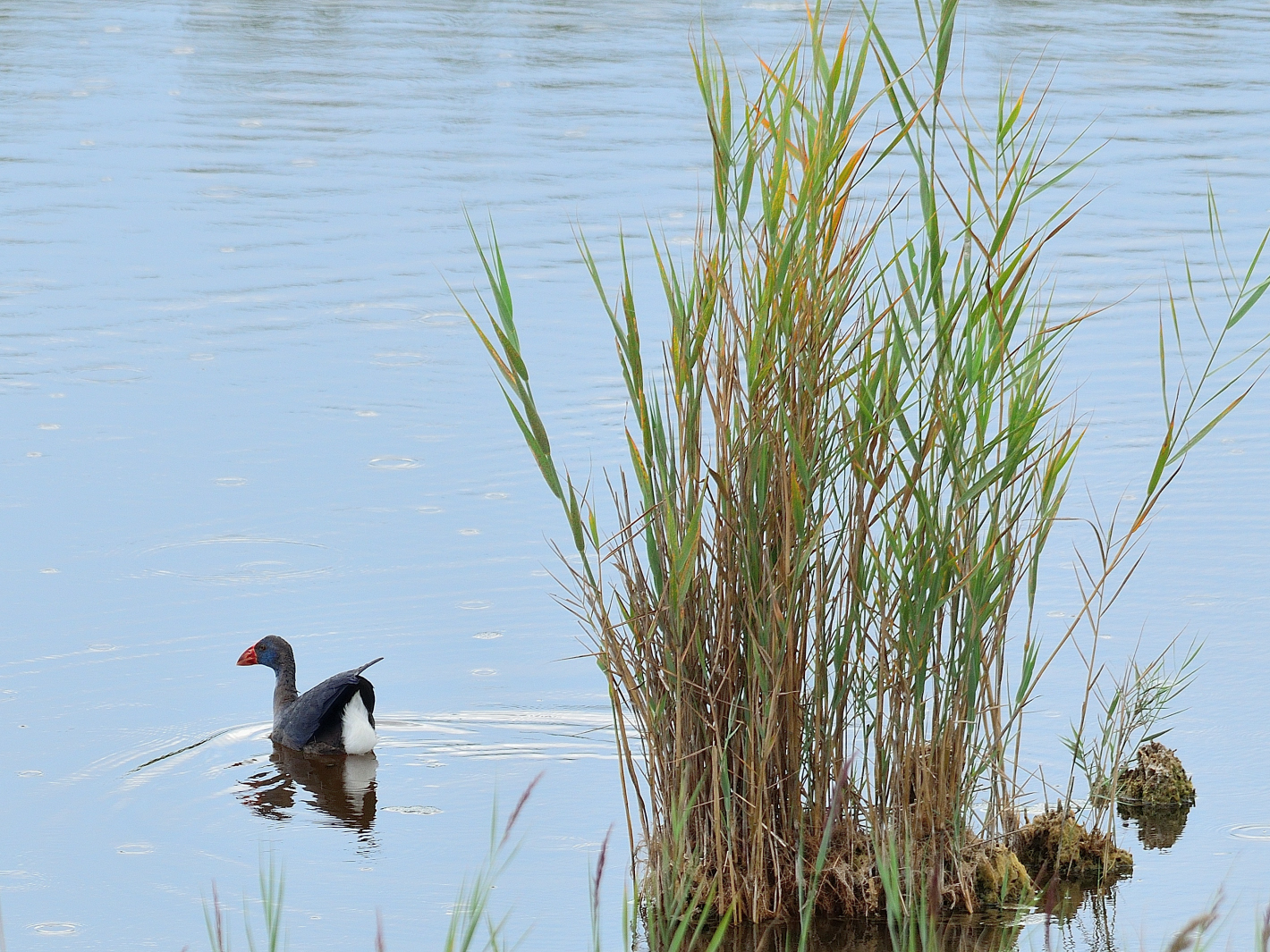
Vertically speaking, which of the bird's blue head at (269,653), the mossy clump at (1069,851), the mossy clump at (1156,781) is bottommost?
the mossy clump at (1069,851)

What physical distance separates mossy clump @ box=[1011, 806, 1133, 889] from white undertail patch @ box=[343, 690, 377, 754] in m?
2.24

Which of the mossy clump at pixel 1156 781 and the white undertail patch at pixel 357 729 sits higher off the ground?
the white undertail patch at pixel 357 729

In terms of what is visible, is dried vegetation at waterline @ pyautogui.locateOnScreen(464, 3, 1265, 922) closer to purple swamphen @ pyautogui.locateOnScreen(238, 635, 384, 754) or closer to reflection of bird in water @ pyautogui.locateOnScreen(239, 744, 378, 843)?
reflection of bird in water @ pyautogui.locateOnScreen(239, 744, 378, 843)

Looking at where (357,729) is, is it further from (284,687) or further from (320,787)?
(284,687)

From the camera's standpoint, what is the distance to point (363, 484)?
8.23 meters

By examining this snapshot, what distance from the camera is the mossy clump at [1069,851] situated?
4836 millimetres

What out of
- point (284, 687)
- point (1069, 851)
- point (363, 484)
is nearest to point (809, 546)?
point (1069, 851)

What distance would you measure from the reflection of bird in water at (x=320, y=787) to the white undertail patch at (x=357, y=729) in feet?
0.16

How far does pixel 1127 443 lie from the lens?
8.48 m

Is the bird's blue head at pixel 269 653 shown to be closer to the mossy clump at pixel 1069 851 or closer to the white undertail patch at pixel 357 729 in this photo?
the white undertail patch at pixel 357 729

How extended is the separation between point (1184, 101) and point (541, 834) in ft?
46.4

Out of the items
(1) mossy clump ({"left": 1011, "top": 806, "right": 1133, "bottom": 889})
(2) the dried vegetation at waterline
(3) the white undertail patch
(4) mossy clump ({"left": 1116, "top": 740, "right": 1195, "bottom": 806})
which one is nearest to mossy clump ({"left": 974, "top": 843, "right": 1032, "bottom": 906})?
(2) the dried vegetation at waterline

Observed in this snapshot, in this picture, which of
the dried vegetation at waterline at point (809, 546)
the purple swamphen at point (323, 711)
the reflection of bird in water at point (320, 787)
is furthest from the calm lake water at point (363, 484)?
the dried vegetation at waterline at point (809, 546)

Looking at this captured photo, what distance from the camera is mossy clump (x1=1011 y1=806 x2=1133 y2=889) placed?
15.9 ft
